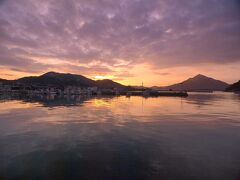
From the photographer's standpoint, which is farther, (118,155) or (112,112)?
(112,112)

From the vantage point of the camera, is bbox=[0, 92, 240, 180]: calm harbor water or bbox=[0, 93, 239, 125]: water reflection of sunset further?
bbox=[0, 93, 239, 125]: water reflection of sunset

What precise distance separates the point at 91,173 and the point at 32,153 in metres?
6.18

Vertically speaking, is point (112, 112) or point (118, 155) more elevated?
point (112, 112)

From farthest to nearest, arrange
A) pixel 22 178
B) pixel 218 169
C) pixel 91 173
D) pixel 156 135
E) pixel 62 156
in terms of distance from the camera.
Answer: pixel 156 135 < pixel 62 156 < pixel 218 169 < pixel 91 173 < pixel 22 178

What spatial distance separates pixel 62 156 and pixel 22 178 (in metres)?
3.72

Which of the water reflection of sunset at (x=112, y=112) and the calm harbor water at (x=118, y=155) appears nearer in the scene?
the calm harbor water at (x=118, y=155)

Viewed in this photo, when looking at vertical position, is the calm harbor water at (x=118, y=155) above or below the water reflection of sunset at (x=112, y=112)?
below

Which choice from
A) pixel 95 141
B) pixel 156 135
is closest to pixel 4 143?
pixel 95 141

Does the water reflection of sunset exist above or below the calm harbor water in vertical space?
above

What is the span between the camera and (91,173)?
1163 cm

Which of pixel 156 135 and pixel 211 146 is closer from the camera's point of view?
pixel 211 146

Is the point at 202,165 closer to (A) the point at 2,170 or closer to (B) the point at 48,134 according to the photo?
(A) the point at 2,170

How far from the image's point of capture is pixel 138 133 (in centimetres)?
2220

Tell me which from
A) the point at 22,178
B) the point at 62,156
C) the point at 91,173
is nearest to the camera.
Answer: the point at 22,178
